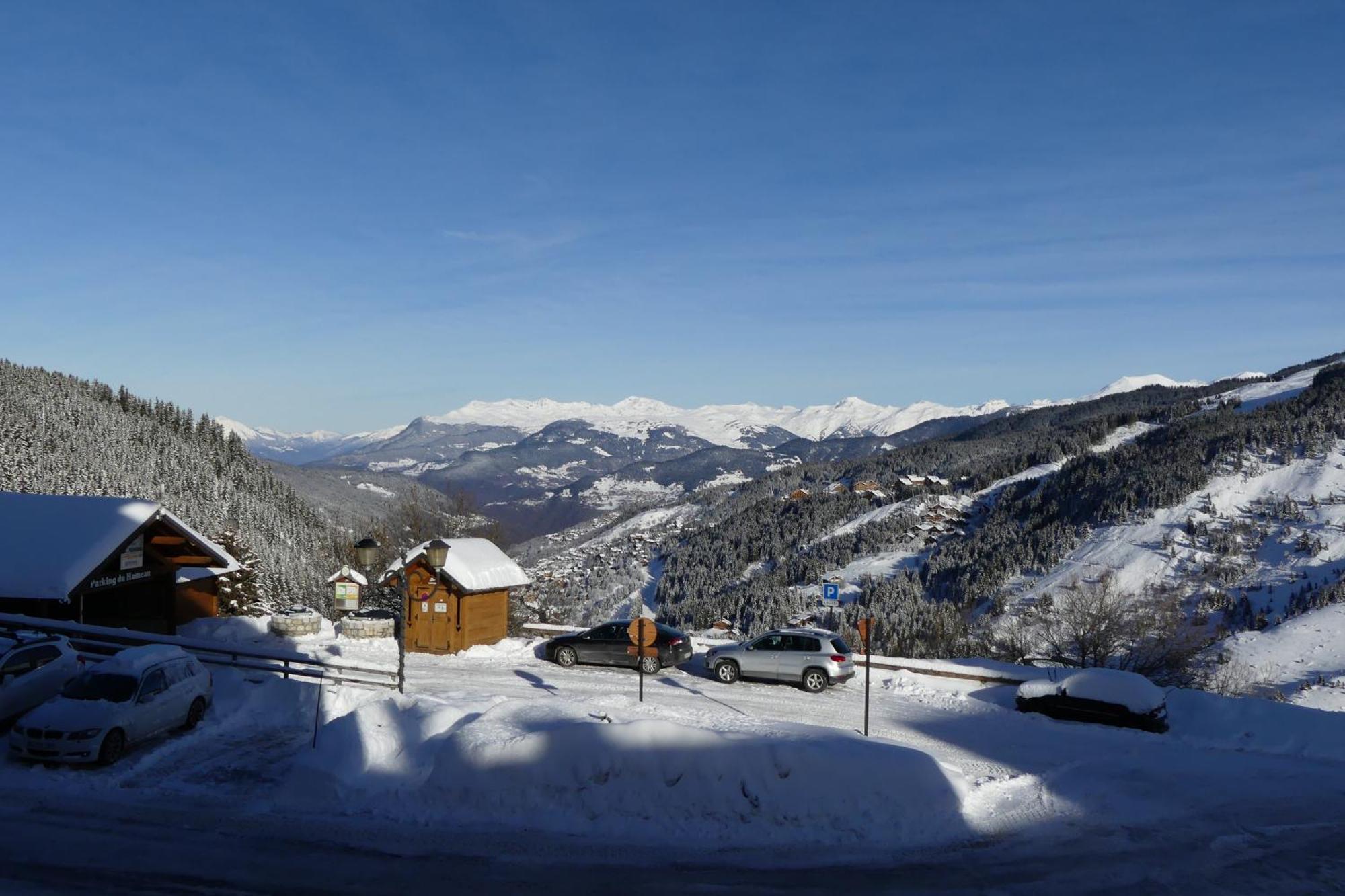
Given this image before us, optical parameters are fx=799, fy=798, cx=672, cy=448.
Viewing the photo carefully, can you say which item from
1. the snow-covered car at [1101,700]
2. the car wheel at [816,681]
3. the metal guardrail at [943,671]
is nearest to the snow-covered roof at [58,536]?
the car wheel at [816,681]

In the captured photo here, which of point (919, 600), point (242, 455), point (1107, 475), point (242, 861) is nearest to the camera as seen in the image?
point (242, 861)

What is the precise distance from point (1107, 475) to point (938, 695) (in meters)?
110

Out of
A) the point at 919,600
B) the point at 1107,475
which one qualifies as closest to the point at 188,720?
the point at 919,600

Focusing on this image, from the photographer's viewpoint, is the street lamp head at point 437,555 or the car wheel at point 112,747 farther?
the street lamp head at point 437,555

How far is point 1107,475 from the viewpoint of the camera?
11544cm

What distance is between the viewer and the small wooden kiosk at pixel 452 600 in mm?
25891

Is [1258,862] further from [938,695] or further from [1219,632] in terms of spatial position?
[1219,632]

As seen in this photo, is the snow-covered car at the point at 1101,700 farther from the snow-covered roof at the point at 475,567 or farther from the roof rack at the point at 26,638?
the roof rack at the point at 26,638

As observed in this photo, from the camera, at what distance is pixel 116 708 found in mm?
13148

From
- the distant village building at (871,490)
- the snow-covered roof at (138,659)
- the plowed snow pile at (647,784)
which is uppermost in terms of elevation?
the distant village building at (871,490)

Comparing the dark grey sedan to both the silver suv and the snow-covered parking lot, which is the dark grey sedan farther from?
the snow-covered parking lot

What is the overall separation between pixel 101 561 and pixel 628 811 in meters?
19.0

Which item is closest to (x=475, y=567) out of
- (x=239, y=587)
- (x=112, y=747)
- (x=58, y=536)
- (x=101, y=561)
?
(x=101, y=561)

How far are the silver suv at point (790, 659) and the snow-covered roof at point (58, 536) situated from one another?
57.5 feet
